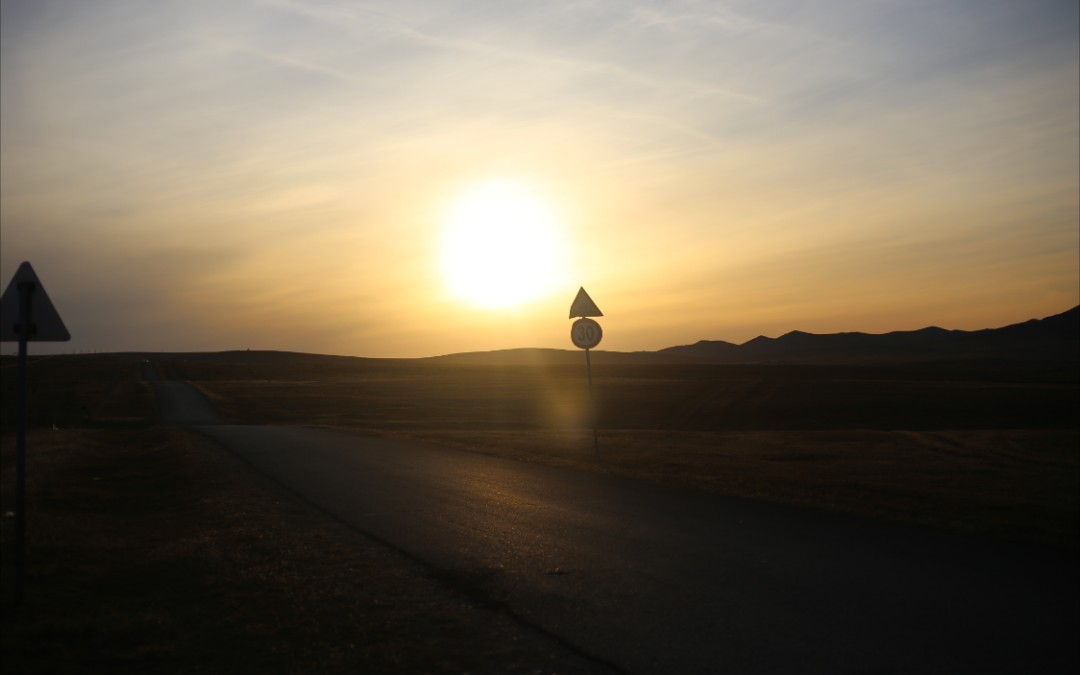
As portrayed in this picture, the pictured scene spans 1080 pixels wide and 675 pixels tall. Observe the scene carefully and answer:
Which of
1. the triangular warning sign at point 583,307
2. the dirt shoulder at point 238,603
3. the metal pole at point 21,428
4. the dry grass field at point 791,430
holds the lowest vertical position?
the dry grass field at point 791,430

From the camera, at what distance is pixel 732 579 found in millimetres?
8289

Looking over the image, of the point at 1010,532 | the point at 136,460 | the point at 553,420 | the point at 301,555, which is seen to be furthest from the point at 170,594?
the point at 553,420

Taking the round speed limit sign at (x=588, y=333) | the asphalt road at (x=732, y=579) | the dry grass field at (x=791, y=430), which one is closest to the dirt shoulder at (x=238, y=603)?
the asphalt road at (x=732, y=579)

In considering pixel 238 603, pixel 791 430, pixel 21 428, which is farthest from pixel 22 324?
pixel 791 430

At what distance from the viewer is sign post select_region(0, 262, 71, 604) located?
26.5 feet

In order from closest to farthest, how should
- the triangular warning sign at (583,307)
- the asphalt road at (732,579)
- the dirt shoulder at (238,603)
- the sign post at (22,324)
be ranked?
the asphalt road at (732,579) < the dirt shoulder at (238,603) < the sign post at (22,324) < the triangular warning sign at (583,307)

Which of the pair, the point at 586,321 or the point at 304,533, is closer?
the point at 304,533

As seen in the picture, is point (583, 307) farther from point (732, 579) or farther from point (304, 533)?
point (732, 579)

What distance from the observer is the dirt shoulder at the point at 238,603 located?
6.36 m

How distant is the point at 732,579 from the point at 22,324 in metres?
6.89

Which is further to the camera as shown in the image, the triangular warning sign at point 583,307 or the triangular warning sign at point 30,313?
the triangular warning sign at point 583,307

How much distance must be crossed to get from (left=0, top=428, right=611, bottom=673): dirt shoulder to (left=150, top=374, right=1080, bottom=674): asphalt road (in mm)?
510

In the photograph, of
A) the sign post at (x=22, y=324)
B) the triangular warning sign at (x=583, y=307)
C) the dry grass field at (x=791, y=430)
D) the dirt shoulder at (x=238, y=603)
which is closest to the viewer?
the dirt shoulder at (x=238, y=603)

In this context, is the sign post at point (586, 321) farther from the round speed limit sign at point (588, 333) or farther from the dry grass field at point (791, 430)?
the dry grass field at point (791, 430)
